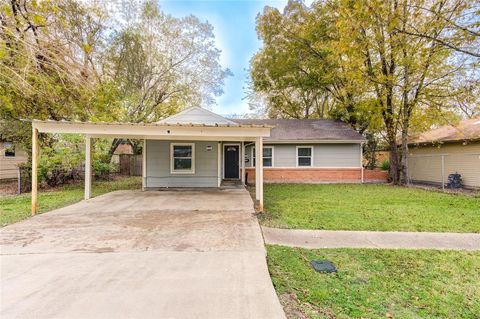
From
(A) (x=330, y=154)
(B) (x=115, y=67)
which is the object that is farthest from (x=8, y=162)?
(A) (x=330, y=154)

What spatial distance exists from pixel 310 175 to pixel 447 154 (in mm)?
6766

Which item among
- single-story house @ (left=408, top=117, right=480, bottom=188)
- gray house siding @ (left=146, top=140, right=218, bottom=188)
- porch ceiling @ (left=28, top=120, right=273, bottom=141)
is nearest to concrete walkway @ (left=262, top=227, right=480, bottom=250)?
porch ceiling @ (left=28, top=120, right=273, bottom=141)

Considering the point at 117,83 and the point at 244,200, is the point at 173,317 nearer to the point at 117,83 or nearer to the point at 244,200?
the point at 244,200

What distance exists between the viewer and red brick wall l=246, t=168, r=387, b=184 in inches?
595

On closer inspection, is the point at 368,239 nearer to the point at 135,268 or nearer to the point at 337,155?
the point at 135,268

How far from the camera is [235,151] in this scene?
14.5m

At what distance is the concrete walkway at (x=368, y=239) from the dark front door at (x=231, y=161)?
356 inches

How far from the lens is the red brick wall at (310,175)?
49.6ft

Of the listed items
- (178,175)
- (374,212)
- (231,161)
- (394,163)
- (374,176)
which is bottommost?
(374,212)

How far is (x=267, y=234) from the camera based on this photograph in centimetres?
539

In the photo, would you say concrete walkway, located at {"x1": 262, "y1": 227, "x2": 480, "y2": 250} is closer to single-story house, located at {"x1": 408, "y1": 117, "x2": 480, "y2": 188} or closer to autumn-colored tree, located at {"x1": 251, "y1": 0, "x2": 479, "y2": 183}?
autumn-colored tree, located at {"x1": 251, "y1": 0, "x2": 479, "y2": 183}

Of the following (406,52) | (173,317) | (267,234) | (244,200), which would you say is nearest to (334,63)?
(406,52)

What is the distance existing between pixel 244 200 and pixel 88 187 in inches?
210

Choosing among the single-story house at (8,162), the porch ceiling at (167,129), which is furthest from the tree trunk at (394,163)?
the single-story house at (8,162)
